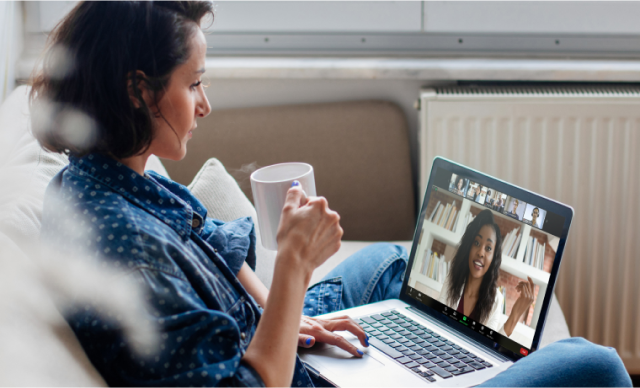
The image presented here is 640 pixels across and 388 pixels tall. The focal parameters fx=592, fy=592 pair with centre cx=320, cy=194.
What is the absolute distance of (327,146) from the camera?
167 cm

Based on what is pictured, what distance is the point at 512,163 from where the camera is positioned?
1604mm

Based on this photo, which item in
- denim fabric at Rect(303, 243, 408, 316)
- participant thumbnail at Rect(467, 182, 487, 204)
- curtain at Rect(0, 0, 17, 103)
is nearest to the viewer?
participant thumbnail at Rect(467, 182, 487, 204)

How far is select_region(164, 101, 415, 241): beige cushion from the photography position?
1.66 meters

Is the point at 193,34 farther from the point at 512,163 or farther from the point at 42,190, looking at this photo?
the point at 512,163

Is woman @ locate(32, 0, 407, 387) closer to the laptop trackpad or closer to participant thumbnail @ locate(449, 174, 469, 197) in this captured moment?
the laptop trackpad

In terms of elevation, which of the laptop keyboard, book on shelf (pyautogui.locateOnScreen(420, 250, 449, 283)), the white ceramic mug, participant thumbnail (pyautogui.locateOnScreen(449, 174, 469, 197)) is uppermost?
the white ceramic mug

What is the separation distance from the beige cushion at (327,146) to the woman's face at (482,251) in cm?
70

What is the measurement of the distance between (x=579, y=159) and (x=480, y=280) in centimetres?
76

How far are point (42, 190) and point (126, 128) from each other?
307 millimetres

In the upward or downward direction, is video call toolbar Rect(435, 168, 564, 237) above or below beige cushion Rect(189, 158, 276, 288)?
above

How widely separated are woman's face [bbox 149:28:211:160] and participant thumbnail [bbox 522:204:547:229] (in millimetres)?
536

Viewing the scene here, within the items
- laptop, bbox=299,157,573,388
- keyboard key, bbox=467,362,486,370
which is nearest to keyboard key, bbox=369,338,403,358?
laptop, bbox=299,157,573,388

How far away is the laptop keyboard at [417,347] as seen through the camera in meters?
0.92

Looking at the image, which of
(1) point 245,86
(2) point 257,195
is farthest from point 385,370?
(1) point 245,86
